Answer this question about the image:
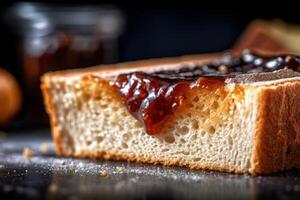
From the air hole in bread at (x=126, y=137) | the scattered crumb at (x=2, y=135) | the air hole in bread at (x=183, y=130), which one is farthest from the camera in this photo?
the scattered crumb at (x=2, y=135)

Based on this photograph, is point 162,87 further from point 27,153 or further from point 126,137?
point 27,153

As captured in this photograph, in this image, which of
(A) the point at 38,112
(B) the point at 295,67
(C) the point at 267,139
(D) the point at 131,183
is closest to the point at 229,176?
(C) the point at 267,139

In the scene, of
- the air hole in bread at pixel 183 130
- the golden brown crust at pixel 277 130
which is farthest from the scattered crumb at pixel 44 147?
the golden brown crust at pixel 277 130

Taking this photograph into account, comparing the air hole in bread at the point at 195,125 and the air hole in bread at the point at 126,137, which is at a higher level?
the air hole in bread at the point at 195,125

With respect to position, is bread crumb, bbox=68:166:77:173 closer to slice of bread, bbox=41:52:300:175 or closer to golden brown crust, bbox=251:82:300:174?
slice of bread, bbox=41:52:300:175

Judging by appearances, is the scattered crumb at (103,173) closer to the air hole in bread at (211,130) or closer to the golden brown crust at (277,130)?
the air hole in bread at (211,130)

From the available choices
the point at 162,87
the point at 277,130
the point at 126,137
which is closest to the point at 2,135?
the point at 126,137

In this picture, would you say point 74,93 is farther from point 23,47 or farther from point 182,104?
point 23,47
